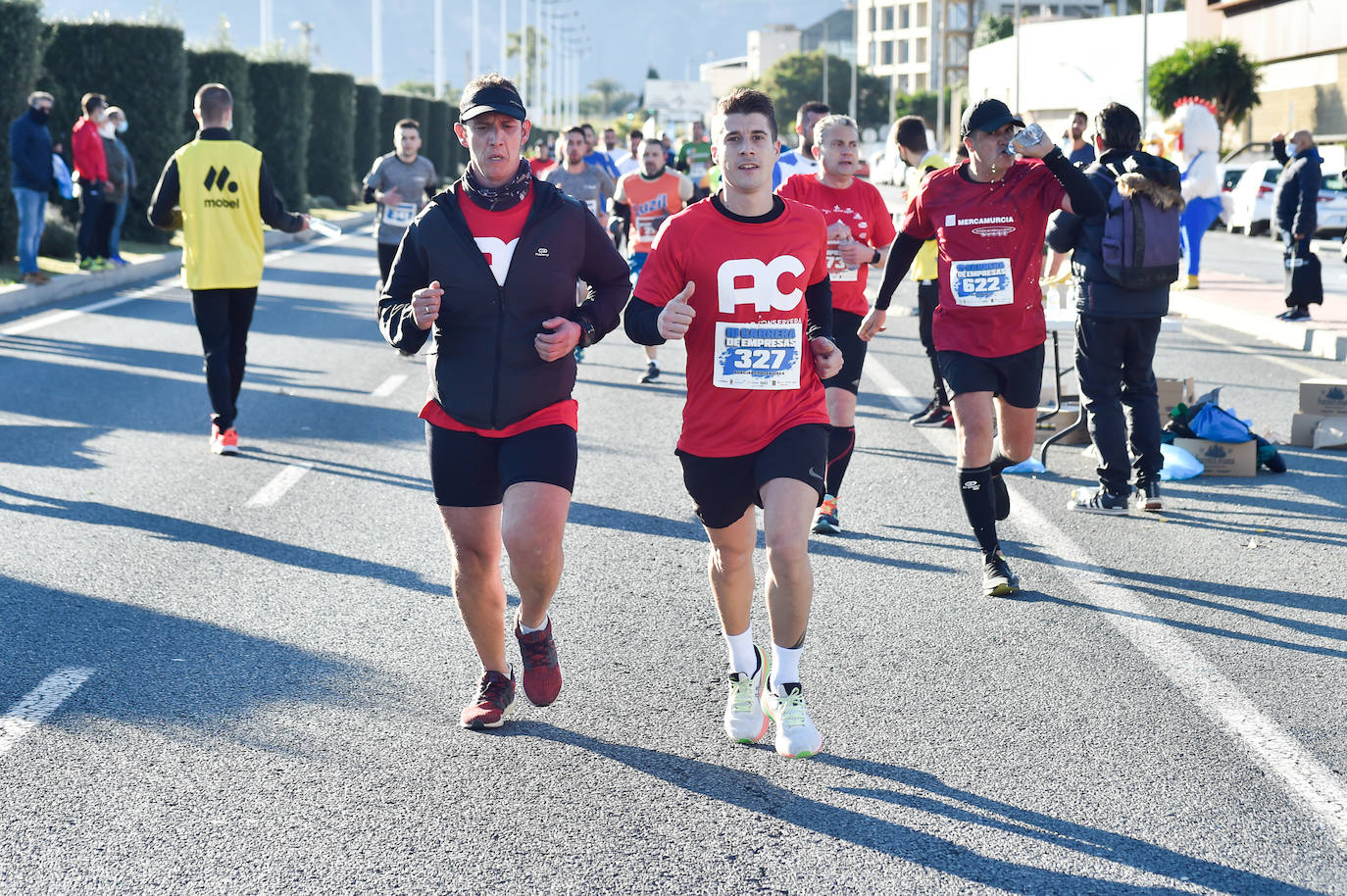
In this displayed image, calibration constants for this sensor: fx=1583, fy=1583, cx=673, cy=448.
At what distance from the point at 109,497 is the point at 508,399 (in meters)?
4.33

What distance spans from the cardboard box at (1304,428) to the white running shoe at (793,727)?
649 centimetres

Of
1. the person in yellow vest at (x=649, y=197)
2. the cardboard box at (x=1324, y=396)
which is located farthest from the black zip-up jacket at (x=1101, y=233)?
the person in yellow vest at (x=649, y=197)

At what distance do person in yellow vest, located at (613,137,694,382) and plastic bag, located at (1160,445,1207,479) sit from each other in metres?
4.97

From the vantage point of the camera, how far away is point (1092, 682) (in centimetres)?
537

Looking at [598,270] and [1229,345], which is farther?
Result: [1229,345]

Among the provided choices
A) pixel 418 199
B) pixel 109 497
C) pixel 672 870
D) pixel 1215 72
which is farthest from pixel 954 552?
pixel 1215 72

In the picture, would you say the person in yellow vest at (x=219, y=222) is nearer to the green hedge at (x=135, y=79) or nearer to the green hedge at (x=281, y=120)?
the green hedge at (x=135, y=79)

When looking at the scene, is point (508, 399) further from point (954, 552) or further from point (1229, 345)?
point (1229, 345)

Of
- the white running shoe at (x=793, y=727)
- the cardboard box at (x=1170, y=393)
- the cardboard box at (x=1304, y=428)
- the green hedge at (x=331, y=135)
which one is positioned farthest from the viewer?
the green hedge at (x=331, y=135)

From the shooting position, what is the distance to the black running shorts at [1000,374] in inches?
264

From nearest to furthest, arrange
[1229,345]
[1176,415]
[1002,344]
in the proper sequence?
[1002,344]
[1176,415]
[1229,345]

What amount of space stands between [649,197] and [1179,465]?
18.0 ft

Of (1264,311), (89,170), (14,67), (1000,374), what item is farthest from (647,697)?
(89,170)

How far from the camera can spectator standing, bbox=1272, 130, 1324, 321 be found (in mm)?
16984
